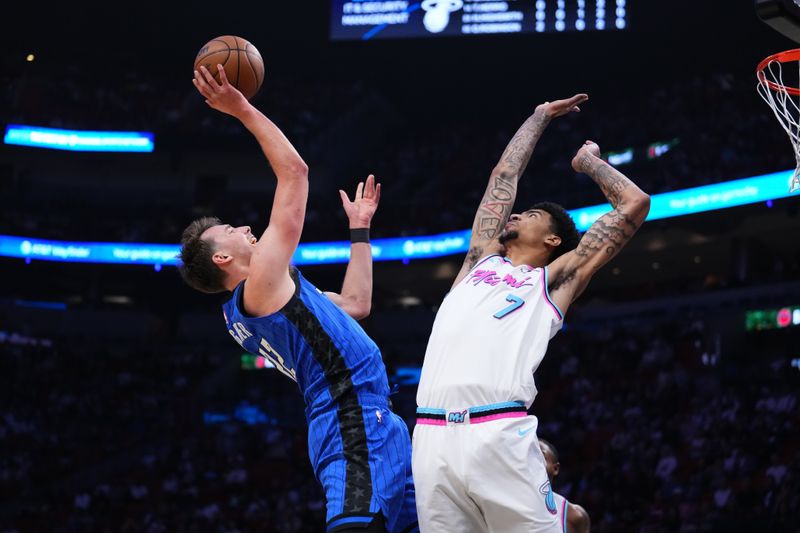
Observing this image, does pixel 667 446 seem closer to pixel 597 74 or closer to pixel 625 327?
pixel 625 327

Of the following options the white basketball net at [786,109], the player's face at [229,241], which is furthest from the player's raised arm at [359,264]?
the white basketball net at [786,109]

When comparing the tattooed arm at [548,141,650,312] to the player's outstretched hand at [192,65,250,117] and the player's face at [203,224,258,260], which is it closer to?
the player's face at [203,224,258,260]

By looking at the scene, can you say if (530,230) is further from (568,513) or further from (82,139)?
(82,139)

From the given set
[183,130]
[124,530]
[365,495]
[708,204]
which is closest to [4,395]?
[124,530]

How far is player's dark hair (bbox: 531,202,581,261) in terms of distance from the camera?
3.64 m

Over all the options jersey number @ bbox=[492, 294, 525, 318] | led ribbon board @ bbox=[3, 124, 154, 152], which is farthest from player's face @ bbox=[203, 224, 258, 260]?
led ribbon board @ bbox=[3, 124, 154, 152]

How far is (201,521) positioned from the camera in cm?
1470

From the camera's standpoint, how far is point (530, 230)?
11.8 feet

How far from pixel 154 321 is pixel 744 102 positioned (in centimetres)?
1478

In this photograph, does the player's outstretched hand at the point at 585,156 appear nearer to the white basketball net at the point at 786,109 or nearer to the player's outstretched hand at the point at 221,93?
the white basketball net at the point at 786,109

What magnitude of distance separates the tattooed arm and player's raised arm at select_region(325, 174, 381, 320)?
0.87 metres

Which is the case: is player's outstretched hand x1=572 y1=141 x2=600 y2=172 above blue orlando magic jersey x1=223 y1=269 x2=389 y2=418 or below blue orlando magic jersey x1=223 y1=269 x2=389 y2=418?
above

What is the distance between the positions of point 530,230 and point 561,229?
13cm

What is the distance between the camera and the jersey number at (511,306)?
3264mm
